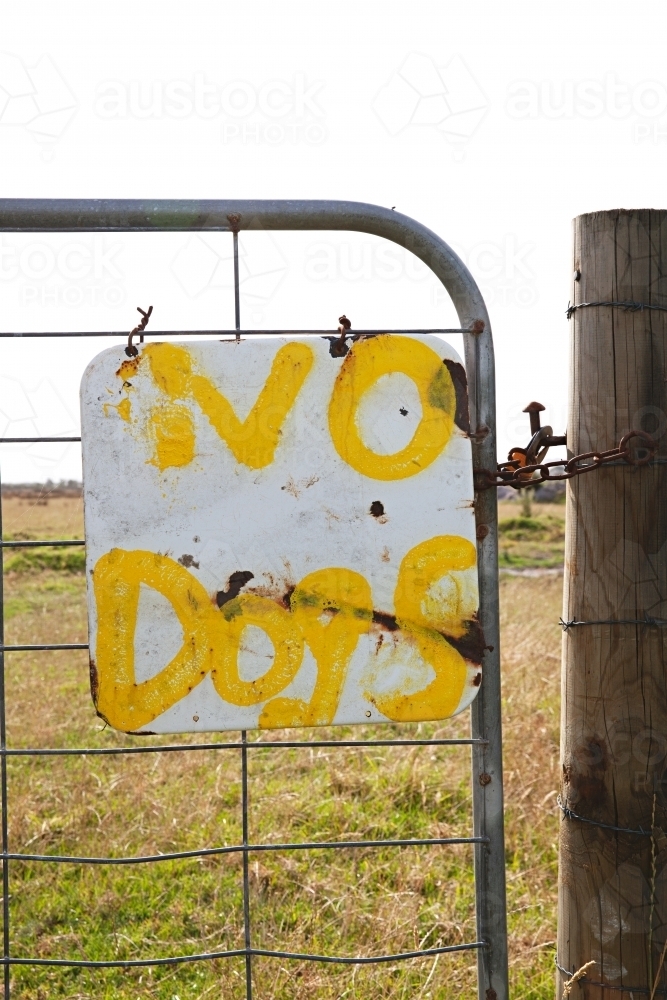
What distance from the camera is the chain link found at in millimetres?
1497

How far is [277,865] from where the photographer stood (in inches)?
121

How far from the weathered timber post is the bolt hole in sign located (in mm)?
233

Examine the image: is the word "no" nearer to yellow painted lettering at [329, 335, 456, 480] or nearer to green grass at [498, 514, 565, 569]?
yellow painted lettering at [329, 335, 456, 480]

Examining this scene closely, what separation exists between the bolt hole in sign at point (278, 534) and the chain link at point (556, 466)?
8 centimetres

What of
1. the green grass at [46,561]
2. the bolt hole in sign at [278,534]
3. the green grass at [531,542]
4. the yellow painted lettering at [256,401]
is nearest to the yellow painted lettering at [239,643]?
the bolt hole in sign at [278,534]

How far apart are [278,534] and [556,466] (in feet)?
1.72

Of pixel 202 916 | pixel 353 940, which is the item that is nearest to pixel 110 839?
pixel 202 916

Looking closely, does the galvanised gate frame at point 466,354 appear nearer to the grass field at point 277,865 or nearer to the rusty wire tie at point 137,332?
the rusty wire tie at point 137,332

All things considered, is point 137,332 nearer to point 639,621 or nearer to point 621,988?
point 639,621

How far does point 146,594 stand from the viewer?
4.96ft

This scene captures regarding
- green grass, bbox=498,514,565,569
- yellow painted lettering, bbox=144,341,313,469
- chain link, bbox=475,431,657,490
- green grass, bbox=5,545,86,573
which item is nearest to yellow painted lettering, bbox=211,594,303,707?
yellow painted lettering, bbox=144,341,313,469

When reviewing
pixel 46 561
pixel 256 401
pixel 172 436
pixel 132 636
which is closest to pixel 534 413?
pixel 256 401

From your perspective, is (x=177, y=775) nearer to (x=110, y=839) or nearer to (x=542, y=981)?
(x=110, y=839)

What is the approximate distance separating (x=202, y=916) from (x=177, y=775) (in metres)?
1.06
